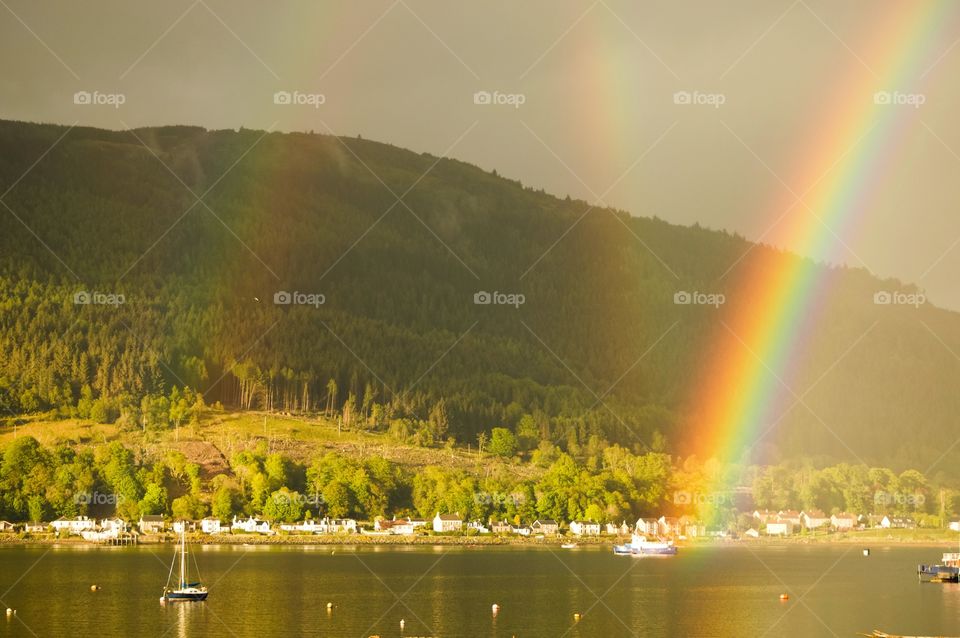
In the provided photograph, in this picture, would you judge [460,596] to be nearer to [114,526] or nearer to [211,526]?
[211,526]

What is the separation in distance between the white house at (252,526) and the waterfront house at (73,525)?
64.3ft

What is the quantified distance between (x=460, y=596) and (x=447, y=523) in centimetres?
8783

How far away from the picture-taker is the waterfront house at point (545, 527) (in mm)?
192250

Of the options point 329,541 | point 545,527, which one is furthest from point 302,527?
point 545,527

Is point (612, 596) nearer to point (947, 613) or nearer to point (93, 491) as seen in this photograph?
point (947, 613)

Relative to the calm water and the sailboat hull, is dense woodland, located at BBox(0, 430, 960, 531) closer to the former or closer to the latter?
the calm water

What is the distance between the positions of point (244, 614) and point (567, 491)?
373 ft

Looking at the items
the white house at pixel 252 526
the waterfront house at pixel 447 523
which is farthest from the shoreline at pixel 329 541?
the waterfront house at pixel 447 523

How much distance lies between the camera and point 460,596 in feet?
335

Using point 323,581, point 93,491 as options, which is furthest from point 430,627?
point 93,491

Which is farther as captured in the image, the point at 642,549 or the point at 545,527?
the point at 545,527

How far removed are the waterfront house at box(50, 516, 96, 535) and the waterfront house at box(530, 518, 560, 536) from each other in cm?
6490

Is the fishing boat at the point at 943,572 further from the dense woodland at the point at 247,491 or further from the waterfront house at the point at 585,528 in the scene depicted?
the dense woodland at the point at 247,491

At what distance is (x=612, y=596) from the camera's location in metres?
104
